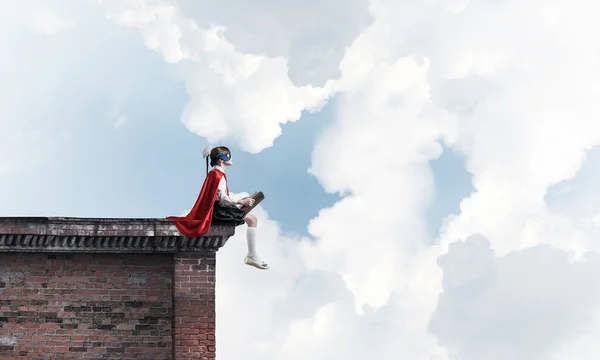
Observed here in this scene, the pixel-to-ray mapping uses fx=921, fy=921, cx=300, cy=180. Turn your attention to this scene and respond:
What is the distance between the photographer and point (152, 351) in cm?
1556

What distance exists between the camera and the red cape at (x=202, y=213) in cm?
1567

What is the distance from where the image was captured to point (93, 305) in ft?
51.4

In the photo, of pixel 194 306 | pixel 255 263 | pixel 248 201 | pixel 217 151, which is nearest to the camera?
pixel 194 306

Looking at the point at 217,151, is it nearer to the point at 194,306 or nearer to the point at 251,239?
the point at 251,239

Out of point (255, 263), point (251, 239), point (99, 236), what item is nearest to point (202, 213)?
point (251, 239)

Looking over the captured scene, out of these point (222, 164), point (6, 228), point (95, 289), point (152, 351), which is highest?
point (222, 164)

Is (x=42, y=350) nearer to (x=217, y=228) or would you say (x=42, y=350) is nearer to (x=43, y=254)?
(x=43, y=254)

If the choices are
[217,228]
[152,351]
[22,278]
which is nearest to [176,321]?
[152,351]

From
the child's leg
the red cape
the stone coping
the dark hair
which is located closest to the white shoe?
the child's leg

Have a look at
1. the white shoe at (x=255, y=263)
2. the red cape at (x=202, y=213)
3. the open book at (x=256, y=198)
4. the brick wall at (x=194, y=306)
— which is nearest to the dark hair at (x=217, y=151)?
the red cape at (x=202, y=213)

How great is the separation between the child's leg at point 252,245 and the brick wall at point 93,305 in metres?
0.82

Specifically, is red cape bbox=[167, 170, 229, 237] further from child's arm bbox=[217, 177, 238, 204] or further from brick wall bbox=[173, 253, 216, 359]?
brick wall bbox=[173, 253, 216, 359]

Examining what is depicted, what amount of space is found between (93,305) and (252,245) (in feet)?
9.50

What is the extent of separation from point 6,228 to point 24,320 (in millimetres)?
1584
